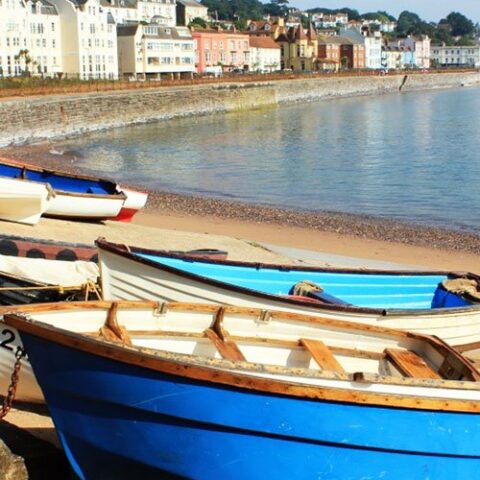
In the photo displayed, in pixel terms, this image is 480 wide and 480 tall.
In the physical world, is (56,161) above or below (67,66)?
below

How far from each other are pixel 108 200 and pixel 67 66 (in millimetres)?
71903

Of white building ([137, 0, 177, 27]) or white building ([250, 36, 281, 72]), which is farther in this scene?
white building ([137, 0, 177, 27])

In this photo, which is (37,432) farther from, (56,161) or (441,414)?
(56,161)

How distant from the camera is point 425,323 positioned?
8.64 metres

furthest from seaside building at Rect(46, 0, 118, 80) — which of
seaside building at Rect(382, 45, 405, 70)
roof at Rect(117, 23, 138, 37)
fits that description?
seaside building at Rect(382, 45, 405, 70)

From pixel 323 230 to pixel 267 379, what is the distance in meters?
15.2

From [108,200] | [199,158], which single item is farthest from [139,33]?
[108,200]

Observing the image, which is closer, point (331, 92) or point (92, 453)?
point (92, 453)

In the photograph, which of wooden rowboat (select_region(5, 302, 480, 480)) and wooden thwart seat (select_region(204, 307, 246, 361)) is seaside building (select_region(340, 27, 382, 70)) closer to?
wooden thwart seat (select_region(204, 307, 246, 361))

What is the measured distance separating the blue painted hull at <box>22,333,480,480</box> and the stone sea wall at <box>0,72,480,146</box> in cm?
3864

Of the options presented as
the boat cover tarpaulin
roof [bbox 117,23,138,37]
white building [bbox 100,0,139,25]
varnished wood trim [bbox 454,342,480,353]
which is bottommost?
varnished wood trim [bbox 454,342,480,353]

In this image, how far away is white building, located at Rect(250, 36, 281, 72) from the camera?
134 m

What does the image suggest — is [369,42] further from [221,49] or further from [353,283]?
[353,283]

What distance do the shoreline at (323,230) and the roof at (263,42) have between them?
372 feet
